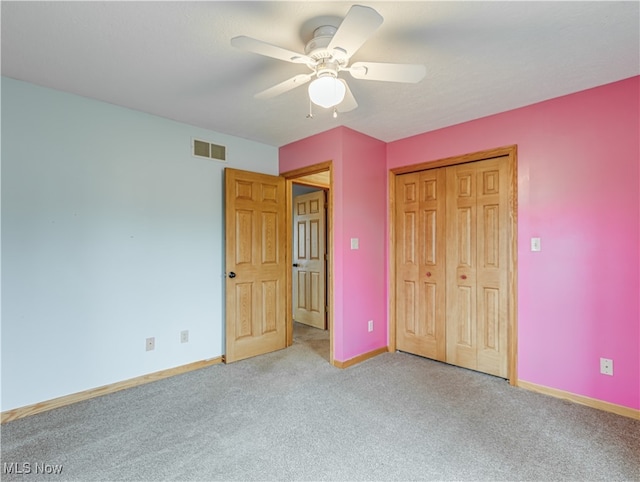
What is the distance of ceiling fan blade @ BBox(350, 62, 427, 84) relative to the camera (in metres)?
1.59

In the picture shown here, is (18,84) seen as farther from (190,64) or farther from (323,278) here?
(323,278)

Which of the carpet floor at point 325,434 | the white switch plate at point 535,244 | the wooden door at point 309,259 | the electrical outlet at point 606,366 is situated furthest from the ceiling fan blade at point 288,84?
the electrical outlet at point 606,366

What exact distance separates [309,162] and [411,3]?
6.65ft

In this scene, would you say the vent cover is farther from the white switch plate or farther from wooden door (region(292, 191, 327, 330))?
the white switch plate

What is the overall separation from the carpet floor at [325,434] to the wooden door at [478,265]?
0.32 m

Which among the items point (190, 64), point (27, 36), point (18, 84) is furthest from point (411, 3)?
point (18, 84)

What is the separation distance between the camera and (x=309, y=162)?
11.4ft

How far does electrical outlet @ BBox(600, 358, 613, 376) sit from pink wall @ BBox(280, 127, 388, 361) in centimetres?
185

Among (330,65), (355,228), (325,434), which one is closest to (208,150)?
(355,228)

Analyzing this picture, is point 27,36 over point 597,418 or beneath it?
over

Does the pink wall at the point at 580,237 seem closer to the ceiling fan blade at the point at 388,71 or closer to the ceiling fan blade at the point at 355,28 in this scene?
the ceiling fan blade at the point at 388,71

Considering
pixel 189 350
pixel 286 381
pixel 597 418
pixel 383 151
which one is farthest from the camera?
pixel 383 151

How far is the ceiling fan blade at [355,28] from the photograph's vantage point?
125 centimetres

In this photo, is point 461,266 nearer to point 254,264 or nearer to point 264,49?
point 254,264
